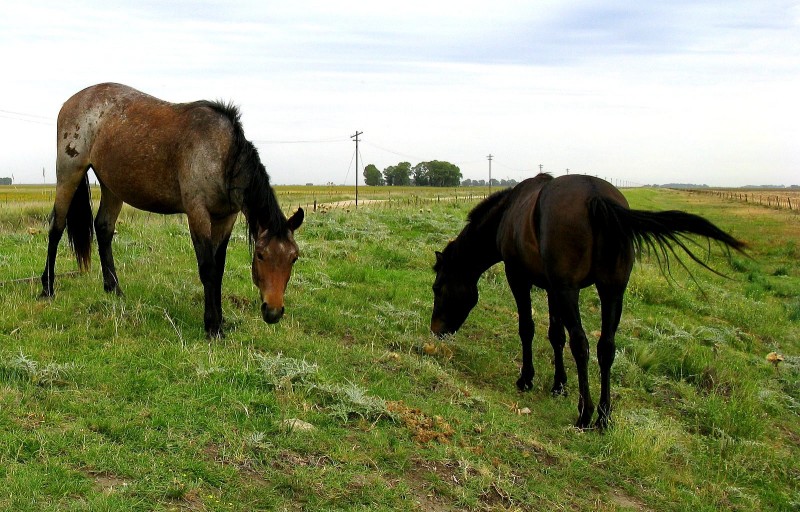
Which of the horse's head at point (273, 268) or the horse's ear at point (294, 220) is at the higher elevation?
the horse's ear at point (294, 220)

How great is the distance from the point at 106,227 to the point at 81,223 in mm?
288

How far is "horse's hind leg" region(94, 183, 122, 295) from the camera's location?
7586mm

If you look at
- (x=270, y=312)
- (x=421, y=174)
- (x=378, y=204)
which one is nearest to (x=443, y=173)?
(x=421, y=174)

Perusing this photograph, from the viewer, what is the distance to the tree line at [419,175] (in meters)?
130

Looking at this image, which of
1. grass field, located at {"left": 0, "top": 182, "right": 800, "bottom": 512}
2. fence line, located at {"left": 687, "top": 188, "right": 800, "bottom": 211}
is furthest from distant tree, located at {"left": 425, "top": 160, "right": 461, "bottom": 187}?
grass field, located at {"left": 0, "top": 182, "right": 800, "bottom": 512}

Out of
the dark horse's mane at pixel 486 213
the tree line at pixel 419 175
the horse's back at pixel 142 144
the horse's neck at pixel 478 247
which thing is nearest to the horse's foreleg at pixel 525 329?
the horse's neck at pixel 478 247

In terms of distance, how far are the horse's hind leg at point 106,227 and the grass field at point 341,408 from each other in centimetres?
31

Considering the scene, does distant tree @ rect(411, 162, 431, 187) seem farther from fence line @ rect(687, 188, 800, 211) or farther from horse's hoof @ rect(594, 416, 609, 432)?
horse's hoof @ rect(594, 416, 609, 432)

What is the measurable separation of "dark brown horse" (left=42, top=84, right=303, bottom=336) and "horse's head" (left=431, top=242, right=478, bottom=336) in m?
2.67

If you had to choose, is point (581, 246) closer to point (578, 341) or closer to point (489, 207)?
point (578, 341)

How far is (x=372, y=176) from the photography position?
13388cm

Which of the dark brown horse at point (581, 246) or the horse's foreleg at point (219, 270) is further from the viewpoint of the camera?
the horse's foreleg at point (219, 270)

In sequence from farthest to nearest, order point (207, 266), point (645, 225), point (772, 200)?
1. point (772, 200)
2. point (207, 266)
3. point (645, 225)

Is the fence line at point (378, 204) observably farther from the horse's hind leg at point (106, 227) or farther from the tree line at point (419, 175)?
the tree line at point (419, 175)
